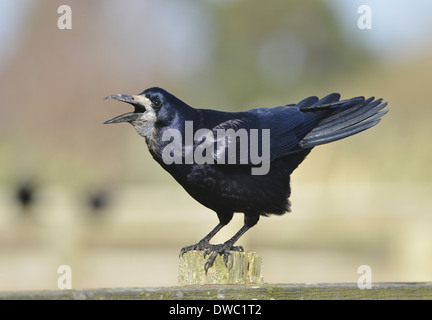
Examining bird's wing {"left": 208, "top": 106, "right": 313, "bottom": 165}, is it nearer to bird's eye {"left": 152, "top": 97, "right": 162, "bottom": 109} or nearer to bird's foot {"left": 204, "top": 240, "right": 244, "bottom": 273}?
bird's eye {"left": 152, "top": 97, "right": 162, "bottom": 109}

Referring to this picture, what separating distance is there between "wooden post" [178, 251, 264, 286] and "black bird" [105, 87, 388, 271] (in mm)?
87

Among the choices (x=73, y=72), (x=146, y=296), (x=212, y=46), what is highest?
(x=212, y=46)

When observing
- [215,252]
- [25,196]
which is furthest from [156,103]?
[25,196]

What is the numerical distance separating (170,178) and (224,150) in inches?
343

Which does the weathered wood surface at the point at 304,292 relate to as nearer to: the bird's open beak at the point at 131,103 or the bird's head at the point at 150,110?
the bird's open beak at the point at 131,103

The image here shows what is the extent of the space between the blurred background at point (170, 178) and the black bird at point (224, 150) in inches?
126

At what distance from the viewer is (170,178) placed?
42.0ft

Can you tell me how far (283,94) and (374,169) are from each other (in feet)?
29.2

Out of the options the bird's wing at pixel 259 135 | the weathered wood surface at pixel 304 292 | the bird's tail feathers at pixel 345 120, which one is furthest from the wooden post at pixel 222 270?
the bird's tail feathers at pixel 345 120

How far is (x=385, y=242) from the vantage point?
862cm

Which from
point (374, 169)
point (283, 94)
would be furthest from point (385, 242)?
point (283, 94)

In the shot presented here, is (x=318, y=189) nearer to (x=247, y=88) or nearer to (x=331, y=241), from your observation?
(x=331, y=241)

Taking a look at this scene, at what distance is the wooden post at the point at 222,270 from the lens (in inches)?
137

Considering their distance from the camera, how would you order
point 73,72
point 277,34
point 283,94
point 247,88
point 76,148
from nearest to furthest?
point 76,148 < point 73,72 < point 283,94 < point 247,88 < point 277,34
